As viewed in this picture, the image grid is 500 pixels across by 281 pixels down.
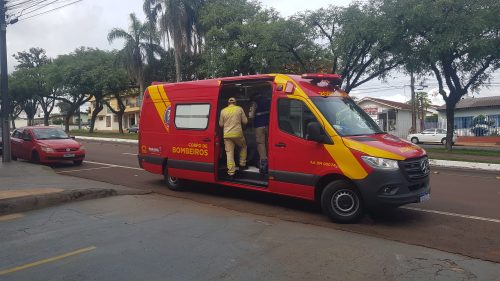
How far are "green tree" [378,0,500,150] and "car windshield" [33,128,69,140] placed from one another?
15718 millimetres

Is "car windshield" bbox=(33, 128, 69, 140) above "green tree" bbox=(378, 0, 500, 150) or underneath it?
underneath

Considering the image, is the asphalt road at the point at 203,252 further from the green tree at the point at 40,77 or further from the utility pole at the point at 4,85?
the green tree at the point at 40,77

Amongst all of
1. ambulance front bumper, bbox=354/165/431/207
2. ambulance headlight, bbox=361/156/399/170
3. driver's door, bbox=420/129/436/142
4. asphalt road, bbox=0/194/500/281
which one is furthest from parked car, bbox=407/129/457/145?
asphalt road, bbox=0/194/500/281

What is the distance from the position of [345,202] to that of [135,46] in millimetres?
34466

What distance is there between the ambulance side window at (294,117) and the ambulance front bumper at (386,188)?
1409mm

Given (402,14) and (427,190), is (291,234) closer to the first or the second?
(427,190)

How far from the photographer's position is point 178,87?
10.1 meters

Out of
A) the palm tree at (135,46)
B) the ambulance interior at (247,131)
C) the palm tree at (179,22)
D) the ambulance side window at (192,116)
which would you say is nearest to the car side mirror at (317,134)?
the ambulance interior at (247,131)

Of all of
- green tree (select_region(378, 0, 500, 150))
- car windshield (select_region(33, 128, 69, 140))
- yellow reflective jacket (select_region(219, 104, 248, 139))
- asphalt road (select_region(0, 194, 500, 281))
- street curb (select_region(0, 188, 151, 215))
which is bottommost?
asphalt road (select_region(0, 194, 500, 281))

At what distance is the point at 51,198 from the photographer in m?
8.58

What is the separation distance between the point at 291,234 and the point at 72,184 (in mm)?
6187

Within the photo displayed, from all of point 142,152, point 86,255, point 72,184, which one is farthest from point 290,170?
point 72,184

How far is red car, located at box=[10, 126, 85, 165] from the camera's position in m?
15.1

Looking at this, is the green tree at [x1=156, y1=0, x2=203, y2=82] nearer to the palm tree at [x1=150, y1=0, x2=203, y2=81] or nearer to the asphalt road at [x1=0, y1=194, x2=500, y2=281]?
the palm tree at [x1=150, y1=0, x2=203, y2=81]
